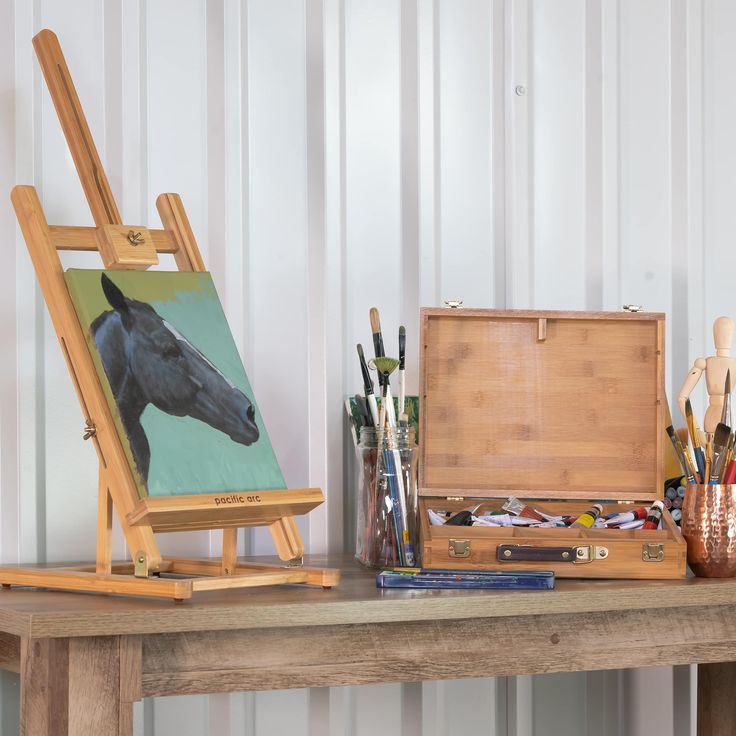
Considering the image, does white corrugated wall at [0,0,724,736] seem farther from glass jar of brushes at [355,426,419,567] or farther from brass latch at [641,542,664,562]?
brass latch at [641,542,664,562]

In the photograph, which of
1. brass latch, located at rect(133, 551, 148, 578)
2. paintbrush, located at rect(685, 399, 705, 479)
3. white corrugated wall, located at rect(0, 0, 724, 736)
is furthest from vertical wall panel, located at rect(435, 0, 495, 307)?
brass latch, located at rect(133, 551, 148, 578)

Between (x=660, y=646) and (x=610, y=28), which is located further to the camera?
(x=610, y=28)

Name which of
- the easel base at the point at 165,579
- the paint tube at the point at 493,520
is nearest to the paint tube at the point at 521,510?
the paint tube at the point at 493,520

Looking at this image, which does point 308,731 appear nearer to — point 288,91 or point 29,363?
point 29,363

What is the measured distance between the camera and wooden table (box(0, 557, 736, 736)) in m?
1.12

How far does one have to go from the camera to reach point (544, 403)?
1.68 meters

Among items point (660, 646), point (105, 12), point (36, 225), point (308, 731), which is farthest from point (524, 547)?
point (105, 12)

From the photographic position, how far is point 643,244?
2.07 m

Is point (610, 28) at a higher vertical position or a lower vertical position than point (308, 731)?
higher

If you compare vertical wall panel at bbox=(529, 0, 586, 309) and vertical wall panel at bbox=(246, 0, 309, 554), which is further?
vertical wall panel at bbox=(529, 0, 586, 309)

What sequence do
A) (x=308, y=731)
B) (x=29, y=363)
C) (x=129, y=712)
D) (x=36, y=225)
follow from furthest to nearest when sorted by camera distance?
(x=308, y=731), (x=29, y=363), (x=36, y=225), (x=129, y=712)

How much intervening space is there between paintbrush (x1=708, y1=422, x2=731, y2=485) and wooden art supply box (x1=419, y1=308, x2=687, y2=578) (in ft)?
0.52

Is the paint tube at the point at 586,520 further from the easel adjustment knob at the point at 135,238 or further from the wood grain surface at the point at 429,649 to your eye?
the easel adjustment knob at the point at 135,238

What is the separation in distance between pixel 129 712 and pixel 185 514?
230mm
